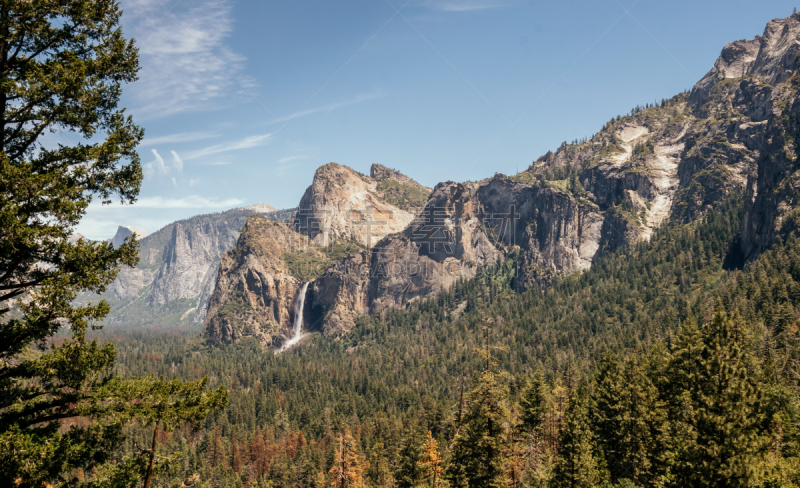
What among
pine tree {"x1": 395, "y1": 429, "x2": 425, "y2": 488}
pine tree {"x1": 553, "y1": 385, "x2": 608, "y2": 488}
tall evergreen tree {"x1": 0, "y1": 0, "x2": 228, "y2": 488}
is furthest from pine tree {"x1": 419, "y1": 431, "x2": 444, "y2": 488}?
tall evergreen tree {"x1": 0, "y1": 0, "x2": 228, "y2": 488}

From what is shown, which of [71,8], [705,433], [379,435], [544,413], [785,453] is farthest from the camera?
[379,435]

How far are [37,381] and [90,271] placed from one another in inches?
152

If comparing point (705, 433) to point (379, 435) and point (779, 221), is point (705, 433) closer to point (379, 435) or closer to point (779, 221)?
point (379, 435)

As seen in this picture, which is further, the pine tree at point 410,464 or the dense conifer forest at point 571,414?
the pine tree at point 410,464

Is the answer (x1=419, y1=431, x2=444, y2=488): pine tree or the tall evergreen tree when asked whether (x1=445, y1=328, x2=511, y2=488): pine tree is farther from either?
the tall evergreen tree

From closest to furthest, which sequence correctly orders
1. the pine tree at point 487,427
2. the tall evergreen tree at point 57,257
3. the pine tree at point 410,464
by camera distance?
the tall evergreen tree at point 57,257 → the pine tree at point 487,427 → the pine tree at point 410,464

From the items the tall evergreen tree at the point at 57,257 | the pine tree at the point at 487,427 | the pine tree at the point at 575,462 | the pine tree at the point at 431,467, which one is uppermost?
the tall evergreen tree at the point at 57,257

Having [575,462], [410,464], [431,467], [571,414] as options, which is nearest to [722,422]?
[575,462]

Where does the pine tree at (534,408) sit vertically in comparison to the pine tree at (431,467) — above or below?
above

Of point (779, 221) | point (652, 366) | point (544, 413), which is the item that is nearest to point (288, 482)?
point (544, 413)

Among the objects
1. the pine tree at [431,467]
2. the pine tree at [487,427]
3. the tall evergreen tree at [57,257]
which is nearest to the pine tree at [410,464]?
the pine tree at [431,467]

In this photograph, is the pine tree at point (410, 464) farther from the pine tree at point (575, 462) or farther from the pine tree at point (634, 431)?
the pine tree at point (634, 431)

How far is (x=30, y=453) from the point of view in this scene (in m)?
10.9

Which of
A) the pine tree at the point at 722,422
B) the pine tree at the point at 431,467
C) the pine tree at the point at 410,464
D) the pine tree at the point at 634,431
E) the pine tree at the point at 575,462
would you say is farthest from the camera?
the pine tree at the point at 634,431
